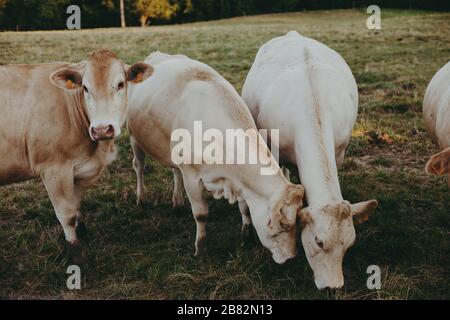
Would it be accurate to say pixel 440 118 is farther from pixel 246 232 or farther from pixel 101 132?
pixel 101 132

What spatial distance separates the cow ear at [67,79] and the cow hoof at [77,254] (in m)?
1.42

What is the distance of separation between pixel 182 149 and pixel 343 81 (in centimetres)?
189

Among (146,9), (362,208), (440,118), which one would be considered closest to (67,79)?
(362,208)

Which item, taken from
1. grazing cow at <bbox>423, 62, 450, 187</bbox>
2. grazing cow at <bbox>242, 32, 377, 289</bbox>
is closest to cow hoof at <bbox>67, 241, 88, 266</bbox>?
grazing cow at <bbox>242, 32, 377, 289</bbox>

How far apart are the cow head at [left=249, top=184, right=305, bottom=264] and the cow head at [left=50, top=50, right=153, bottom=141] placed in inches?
52.3

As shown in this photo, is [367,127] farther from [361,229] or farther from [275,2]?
[275,2]

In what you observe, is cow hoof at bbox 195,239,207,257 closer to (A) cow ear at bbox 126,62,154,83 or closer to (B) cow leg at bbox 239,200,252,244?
(B) cow leg at bbox 239,200,252,244

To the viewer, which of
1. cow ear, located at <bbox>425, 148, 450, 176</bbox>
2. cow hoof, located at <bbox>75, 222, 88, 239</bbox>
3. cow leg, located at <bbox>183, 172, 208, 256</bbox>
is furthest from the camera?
A: cow hoof, located at <bbox>75, 222, 88, 239</bbox>

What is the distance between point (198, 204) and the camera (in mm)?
4680

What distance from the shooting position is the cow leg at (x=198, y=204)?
4566 mm

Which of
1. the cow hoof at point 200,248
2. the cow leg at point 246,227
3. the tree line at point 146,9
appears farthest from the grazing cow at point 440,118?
the tree line at point 146,9

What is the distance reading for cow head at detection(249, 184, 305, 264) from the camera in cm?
381

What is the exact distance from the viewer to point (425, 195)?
232 inches

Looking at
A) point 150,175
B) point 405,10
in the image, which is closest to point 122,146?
point 150,175
